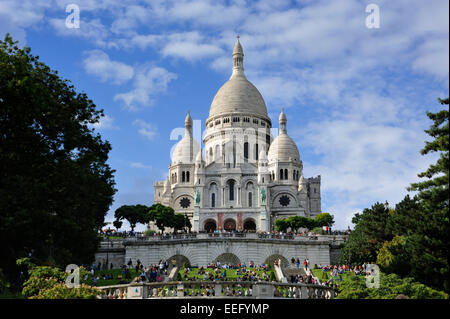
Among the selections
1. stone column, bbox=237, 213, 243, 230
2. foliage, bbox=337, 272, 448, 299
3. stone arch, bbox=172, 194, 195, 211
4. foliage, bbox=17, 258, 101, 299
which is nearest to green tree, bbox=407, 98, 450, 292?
foliage, bbox=337, 272, 448, 299

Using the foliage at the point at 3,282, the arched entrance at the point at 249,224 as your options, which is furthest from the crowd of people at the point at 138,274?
the arched entrance at the point at 249,224

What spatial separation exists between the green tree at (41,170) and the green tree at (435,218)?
19.1 meters

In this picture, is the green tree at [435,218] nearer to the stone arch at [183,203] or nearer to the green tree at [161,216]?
the green tree at [161,216]

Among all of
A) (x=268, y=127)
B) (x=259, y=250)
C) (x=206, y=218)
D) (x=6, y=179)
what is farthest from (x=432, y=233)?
(x=268, y=127)

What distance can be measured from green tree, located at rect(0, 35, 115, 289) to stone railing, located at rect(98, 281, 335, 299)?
6.69 metres

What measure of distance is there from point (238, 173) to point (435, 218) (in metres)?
64.0

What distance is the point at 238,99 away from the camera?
358ft

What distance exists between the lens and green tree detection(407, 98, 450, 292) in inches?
1046

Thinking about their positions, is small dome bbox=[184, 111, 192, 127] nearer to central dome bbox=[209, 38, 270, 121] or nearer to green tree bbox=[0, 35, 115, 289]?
central dome bbox=[209, 38, 270, 121]

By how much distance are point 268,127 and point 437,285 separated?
82901 mm

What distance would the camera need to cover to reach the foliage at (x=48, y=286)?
2366 centimetres

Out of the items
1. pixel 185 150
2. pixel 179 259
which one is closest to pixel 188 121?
pixel 185 150

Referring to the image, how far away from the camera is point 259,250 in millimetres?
56500
